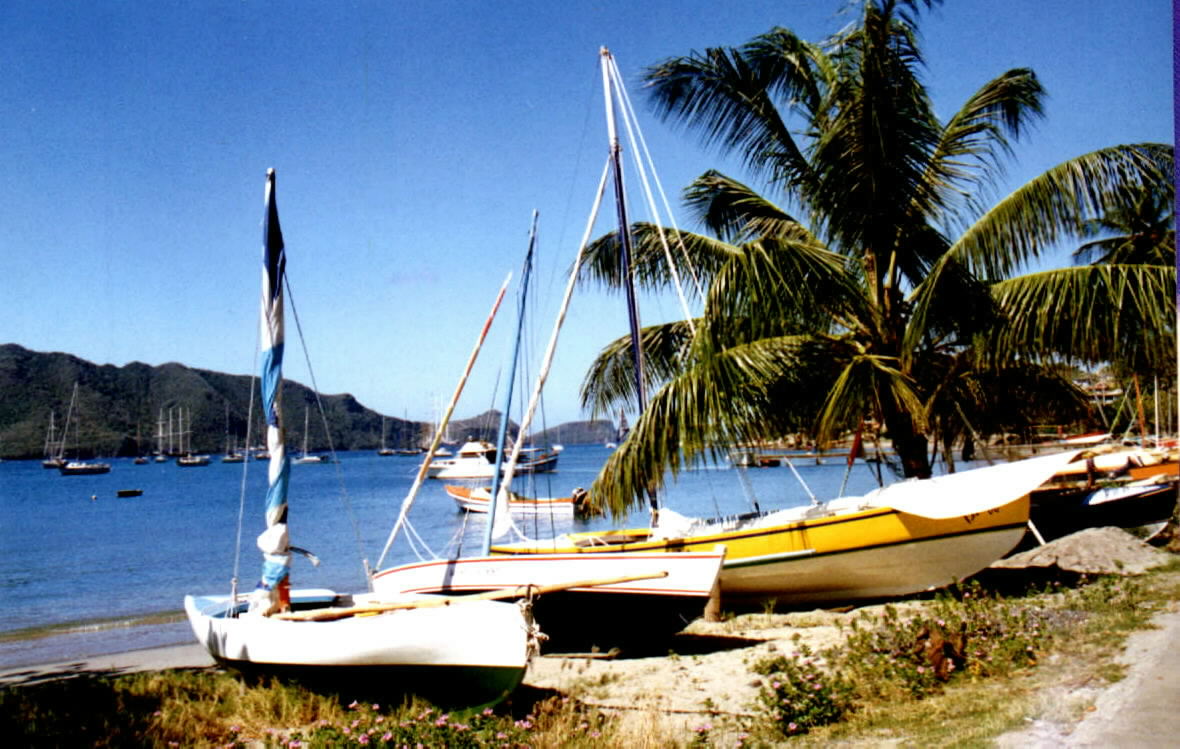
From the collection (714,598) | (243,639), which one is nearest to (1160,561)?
(714,598)

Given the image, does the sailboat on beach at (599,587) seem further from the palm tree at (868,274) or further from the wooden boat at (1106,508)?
the wooden boat at (1106,508)

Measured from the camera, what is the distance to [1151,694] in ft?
19.0

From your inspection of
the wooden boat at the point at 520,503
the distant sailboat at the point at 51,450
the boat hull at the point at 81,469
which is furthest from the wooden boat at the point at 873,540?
the distant sailboat at the point at 51,450

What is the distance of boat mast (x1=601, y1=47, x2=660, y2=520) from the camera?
45.0 feet

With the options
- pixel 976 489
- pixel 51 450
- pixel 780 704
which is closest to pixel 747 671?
pixel 780 704

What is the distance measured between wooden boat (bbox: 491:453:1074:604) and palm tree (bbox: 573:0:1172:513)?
110 centimetres

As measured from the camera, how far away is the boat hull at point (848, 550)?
38.2ft

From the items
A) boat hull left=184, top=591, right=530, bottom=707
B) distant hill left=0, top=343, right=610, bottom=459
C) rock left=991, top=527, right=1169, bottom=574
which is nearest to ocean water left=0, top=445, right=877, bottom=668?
boat hull left=184, top=591, right=530, bottom=707

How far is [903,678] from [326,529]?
36231 millimetres

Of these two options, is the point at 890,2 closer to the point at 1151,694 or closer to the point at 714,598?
the point at 714,598

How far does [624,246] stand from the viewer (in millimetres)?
14328

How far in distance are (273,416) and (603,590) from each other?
4265mm

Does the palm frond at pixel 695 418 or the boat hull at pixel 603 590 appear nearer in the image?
the boat hull at pixel 603 590

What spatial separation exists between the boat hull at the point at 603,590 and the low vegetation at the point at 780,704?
1.35 m
